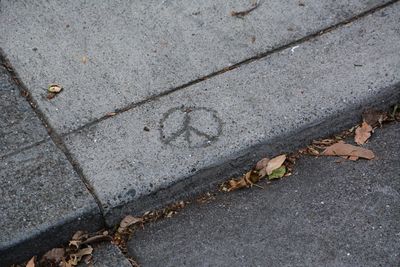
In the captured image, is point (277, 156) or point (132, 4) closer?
point (277, 156)

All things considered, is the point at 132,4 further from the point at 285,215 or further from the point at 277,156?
the point at 285,215

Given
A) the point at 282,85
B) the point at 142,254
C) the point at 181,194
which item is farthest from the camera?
the point at 282,85

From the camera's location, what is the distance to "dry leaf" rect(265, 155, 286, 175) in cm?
305

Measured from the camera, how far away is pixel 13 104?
335 cm

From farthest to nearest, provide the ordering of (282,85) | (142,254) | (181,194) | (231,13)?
(231,13), (282,85), (181,194), (142,254)

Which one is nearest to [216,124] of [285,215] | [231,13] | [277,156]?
[277,156]

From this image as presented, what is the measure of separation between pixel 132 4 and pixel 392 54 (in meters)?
1.46

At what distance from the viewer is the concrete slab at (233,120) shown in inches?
118

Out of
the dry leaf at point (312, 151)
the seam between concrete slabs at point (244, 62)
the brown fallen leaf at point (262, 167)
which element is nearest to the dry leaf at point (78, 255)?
the seam between concrete slabs at point (244, 62)

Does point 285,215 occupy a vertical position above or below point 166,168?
below

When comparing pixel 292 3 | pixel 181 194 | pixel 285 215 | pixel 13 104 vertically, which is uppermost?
pixel 13 104

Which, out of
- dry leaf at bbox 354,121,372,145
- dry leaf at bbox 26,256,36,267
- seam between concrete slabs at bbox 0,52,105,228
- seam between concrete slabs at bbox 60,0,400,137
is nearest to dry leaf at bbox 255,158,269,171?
dry leaf at bbox 354,121,372,145

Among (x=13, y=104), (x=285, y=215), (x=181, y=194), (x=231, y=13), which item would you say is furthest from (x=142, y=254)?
(x=231, y=13)

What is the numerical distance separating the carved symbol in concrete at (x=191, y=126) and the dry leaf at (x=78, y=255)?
611mm
